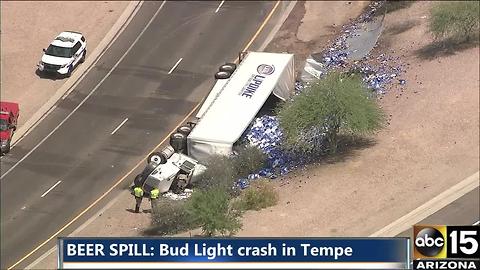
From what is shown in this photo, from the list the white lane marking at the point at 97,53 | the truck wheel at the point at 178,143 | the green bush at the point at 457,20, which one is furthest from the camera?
the white lane marking at the point at 97,53

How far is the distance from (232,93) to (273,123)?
2.69 meters

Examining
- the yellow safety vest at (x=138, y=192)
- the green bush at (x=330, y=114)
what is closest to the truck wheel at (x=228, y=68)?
the green bush at (x=330, y=114)

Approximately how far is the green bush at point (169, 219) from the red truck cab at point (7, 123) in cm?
1212

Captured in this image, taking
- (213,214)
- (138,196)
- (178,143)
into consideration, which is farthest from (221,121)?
(213,214)

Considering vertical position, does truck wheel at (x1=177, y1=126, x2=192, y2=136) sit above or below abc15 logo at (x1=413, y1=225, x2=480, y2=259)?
above

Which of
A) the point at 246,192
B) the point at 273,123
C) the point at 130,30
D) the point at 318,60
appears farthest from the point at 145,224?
the point at 130,30

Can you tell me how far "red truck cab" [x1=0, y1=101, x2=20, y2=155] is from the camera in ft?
152

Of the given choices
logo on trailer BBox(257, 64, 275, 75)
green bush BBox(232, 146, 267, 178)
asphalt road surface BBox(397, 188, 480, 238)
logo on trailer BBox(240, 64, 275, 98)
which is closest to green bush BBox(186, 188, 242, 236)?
asphalt road surface BBox(397, 188, 480, 238)

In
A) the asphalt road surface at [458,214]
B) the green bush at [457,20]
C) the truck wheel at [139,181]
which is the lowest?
the asphalt road surface at [458,214]

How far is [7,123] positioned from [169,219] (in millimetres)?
14347

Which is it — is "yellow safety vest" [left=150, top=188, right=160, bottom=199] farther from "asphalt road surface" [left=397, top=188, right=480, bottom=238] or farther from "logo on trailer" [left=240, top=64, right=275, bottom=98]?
"asphalt road surface" [left=397, top=188, right=480, bottom=238]

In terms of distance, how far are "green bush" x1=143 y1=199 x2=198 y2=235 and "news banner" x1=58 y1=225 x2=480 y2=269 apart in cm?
1861

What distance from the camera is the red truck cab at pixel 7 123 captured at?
1821 inches

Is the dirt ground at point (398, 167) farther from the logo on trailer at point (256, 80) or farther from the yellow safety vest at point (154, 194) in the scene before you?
the logo on trailer at point (256, 80)
